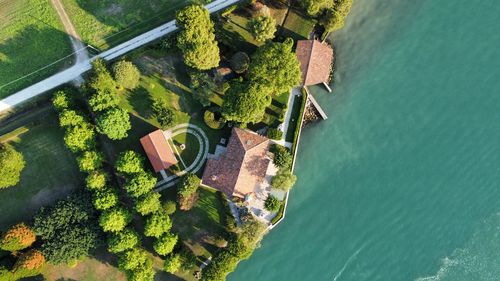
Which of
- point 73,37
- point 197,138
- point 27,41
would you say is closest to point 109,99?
point 73,37

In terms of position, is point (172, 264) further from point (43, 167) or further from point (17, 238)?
point (43, 167)

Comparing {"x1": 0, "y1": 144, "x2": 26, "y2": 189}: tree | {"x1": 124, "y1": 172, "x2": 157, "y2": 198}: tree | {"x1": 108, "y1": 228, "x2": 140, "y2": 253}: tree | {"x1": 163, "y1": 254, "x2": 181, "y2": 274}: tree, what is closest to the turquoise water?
{"x1": 163, "y1": 254, "x2": 181, "y2": 274}: tree

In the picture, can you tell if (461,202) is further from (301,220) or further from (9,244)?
(9,244)

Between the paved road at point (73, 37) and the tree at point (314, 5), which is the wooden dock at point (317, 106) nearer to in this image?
the tree at point (314, 5)

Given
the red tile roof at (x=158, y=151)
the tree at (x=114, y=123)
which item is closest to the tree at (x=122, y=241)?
the red tile roof at (x=158, y=151)

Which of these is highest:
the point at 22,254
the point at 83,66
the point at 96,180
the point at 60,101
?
the point at 83,66

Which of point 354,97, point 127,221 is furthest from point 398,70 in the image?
point 127,221
